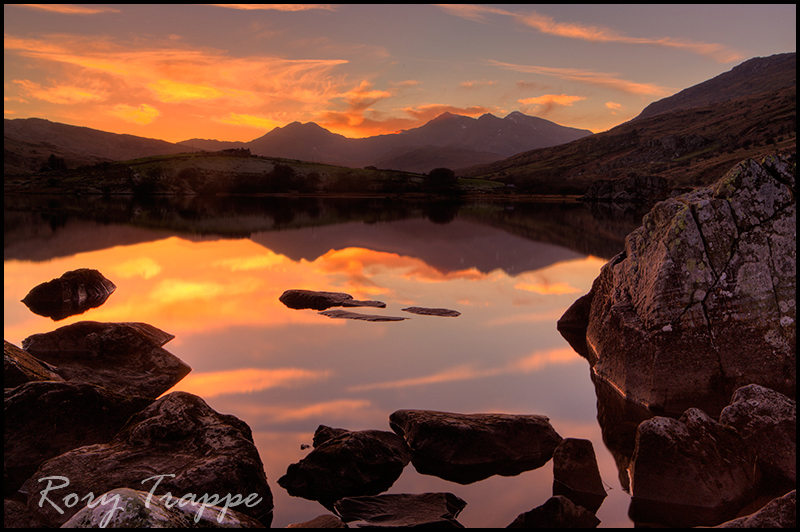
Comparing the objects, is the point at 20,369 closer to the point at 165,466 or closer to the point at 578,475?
the point at 165,466

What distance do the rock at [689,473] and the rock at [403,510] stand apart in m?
2.66

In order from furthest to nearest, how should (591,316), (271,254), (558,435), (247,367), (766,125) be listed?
1. (766,125)
2. (271,254)
3. (591,316)
4. (247,367)
5. (558,435)

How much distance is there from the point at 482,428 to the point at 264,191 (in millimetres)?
158614

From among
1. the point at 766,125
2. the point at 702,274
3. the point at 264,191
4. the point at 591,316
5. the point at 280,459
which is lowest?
the point at 280,459

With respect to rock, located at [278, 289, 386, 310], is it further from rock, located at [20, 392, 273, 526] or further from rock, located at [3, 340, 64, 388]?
rock, located at [20, 392, 273, 526]

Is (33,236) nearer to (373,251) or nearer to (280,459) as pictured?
(373,251)

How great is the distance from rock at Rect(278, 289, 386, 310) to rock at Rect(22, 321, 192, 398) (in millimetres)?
7211

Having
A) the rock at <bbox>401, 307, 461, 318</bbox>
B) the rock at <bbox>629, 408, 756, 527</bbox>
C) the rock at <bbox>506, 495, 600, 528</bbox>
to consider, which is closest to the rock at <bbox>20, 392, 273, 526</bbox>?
the rock at <bbox>506, 495, 600, 528</bbox>

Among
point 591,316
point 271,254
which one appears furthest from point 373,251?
point 591,316

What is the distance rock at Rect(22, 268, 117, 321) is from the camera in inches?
767

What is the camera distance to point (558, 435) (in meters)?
9.70

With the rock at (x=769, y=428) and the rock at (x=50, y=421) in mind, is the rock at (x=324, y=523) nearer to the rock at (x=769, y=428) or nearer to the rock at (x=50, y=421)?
the rock at (x=50, y=421)

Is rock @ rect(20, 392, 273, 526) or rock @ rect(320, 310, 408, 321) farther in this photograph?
rock @ rect(320, 310, 408, 321)

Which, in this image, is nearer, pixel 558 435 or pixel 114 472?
pixel 114 472
